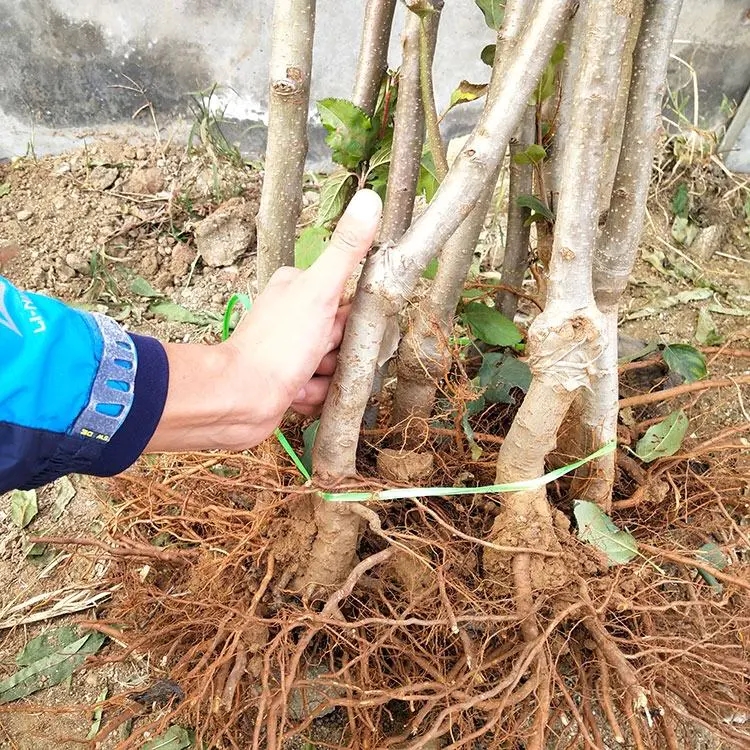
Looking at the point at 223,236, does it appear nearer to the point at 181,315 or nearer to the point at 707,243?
the point at 181,315

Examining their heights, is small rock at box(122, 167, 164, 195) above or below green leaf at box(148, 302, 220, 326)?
above

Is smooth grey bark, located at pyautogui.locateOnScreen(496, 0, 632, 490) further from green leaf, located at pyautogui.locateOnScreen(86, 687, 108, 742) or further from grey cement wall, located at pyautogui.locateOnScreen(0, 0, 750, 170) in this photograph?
grey cement wall, located at pyautogui.locateOnScreen(0, 0, 750, 170)

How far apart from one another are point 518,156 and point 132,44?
151 cm

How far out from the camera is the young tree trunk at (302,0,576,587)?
0.75 m

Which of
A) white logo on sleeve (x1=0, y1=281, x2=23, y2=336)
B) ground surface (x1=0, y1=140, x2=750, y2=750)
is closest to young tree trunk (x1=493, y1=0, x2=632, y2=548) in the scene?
ground surface (x1=0, y1=140, x2=750, y2=750)

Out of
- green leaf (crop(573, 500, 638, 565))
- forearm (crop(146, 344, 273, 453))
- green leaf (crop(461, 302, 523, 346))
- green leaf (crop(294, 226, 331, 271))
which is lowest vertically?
green leaf (crop(573, 500, 638, 565))

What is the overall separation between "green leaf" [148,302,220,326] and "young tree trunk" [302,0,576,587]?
0.87 metres

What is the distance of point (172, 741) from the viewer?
39.2 inches

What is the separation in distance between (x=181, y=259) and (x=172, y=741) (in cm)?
124

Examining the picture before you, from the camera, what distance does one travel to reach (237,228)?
187cm

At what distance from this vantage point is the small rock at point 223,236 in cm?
183

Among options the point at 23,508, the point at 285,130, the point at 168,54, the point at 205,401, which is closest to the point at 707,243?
the point at 285,130

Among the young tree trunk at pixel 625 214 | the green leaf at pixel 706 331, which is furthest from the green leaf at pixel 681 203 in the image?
the young tree trunk at pixel 625 214

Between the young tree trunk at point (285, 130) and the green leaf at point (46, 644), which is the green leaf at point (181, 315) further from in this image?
the green leaf at point (46, 644)
